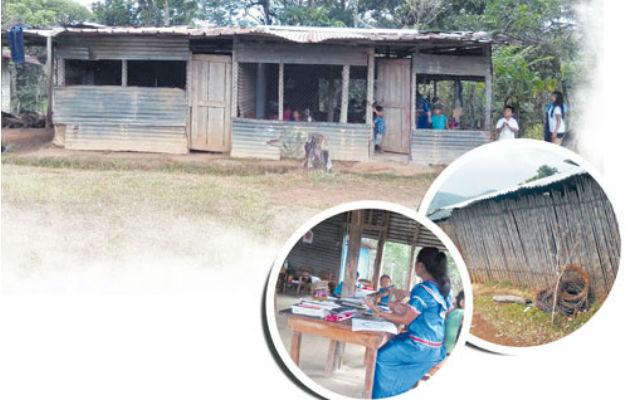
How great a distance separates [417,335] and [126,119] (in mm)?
9293

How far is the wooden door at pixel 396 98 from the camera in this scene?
12.7 metres

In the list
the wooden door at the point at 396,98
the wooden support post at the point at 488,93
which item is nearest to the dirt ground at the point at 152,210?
the wooden door at the point at 396,98

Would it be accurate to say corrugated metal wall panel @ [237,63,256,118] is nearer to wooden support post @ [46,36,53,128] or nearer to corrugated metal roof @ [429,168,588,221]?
wooden support post @ [46,36,53,128]

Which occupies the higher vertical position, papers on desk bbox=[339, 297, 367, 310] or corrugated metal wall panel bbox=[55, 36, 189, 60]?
corrugated metal wall panel bbox=[55, 36, 189, 60]

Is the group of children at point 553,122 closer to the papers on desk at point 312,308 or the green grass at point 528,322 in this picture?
the green grass at point 528,322

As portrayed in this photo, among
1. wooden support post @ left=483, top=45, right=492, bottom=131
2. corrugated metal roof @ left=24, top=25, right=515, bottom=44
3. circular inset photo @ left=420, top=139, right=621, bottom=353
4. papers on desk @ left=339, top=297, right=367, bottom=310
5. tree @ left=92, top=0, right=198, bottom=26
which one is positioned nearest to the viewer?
papers on desk @ left=339, top=297, right=367, bottom=310

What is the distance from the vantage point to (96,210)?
10539mm

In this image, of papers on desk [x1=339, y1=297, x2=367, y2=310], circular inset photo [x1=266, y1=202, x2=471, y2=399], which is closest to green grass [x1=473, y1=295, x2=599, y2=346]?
circular inset photo [x1=266, y1=202, x2=471, y2=399]

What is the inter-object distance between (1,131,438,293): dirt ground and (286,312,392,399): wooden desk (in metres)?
4.49

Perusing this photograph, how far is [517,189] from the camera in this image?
213 inches

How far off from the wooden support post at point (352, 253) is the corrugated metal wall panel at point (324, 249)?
0.06 meters

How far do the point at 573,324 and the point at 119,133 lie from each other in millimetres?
9218

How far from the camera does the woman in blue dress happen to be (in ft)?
14.9

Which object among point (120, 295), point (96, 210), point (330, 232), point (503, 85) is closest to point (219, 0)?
point (96, 210)
